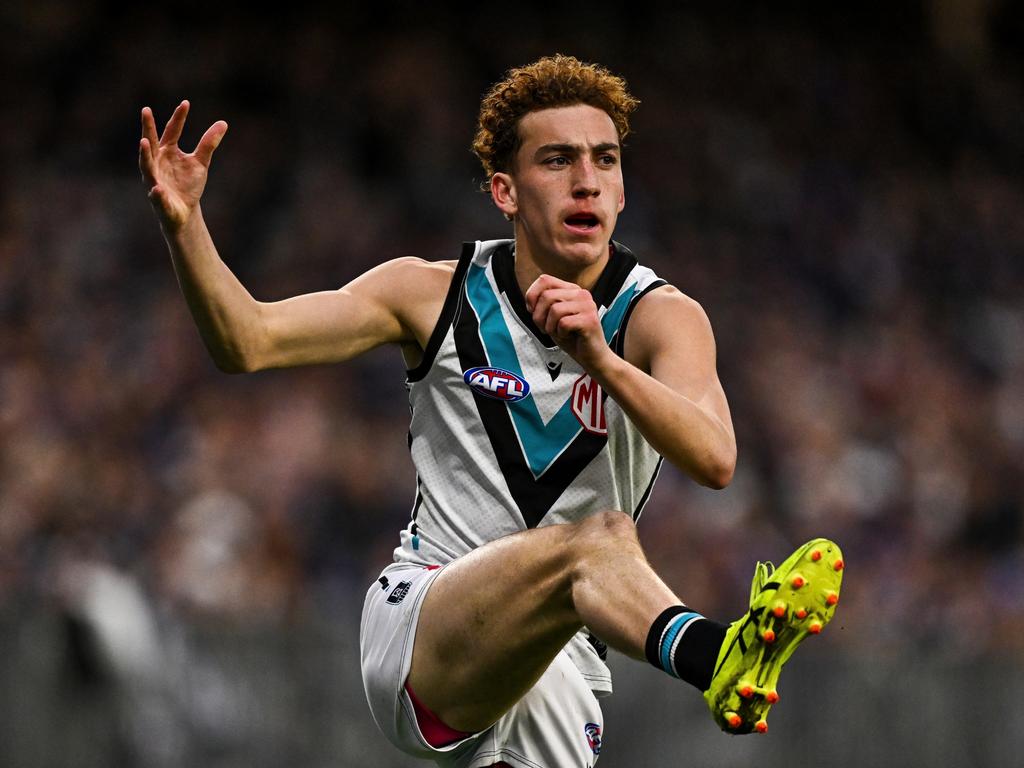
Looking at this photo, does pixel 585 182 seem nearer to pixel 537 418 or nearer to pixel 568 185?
pixel 568 185

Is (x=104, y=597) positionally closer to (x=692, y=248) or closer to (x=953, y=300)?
(x=692, y=248)

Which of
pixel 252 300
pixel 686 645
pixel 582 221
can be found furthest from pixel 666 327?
pixel 252 300

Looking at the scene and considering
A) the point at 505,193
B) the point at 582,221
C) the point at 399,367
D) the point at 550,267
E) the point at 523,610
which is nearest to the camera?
the point at 523,610

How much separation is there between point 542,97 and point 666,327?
905 mm

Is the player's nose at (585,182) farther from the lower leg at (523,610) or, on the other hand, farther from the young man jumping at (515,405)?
the lower leg at (523,610)

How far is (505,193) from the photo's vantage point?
5.39m

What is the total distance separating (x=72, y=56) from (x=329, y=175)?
7.25ft

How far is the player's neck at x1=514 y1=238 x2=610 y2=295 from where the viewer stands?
5.22 meters

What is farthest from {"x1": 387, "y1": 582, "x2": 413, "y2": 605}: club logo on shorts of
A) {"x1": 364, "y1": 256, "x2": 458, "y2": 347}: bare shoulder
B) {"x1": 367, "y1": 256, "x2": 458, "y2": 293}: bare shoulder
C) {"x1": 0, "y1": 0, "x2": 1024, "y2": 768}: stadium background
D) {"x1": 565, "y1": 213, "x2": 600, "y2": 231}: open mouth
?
{"x1": 0, "y1": 0, "x2": 1024, "y2": 768}: stadium background

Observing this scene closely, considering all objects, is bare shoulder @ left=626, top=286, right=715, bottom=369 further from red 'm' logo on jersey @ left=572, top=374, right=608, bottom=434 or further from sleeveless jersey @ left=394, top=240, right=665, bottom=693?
red 'm' logo on jersey @ left=572, top=374, right=608, bottom=434

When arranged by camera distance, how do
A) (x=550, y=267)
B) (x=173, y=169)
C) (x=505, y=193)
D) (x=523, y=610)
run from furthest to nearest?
(x=505, y=193) < (x=550, y=267) < (x=173, y=169) < (x=523, y=610)

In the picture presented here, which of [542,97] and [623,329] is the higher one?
[542,97]

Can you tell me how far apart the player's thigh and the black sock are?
34 cm

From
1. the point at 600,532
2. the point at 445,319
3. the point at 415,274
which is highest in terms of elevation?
the point at 415,274
